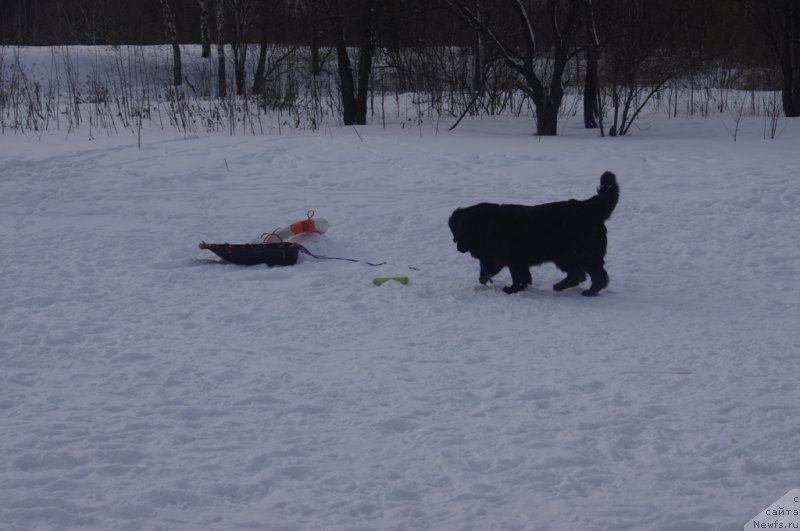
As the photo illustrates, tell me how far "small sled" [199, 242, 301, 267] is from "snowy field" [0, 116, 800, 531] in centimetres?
12

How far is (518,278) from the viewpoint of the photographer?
6945 mm

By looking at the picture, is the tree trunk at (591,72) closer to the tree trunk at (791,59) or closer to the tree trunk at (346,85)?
the tree trunk at (791,59)

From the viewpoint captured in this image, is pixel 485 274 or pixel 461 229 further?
pixel 485 274

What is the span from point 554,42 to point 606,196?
980cm

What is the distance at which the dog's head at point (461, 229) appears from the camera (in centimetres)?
695

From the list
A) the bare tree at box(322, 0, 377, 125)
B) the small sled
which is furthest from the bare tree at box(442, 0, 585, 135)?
the small sled

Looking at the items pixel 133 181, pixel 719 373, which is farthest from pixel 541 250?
pixel 133 181

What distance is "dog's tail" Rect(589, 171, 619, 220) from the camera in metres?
6.53

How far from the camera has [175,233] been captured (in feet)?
29.8

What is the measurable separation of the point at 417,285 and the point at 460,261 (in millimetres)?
1080

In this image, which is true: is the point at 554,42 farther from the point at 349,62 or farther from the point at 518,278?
the point at 518,278

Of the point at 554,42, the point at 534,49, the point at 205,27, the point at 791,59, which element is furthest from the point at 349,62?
the point at 205,27

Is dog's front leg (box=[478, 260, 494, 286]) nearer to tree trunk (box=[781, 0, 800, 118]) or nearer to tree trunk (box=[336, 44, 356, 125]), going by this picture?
tree trunk (box=[336, 44, 356, 125])

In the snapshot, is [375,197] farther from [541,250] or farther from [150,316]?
[150,316]
